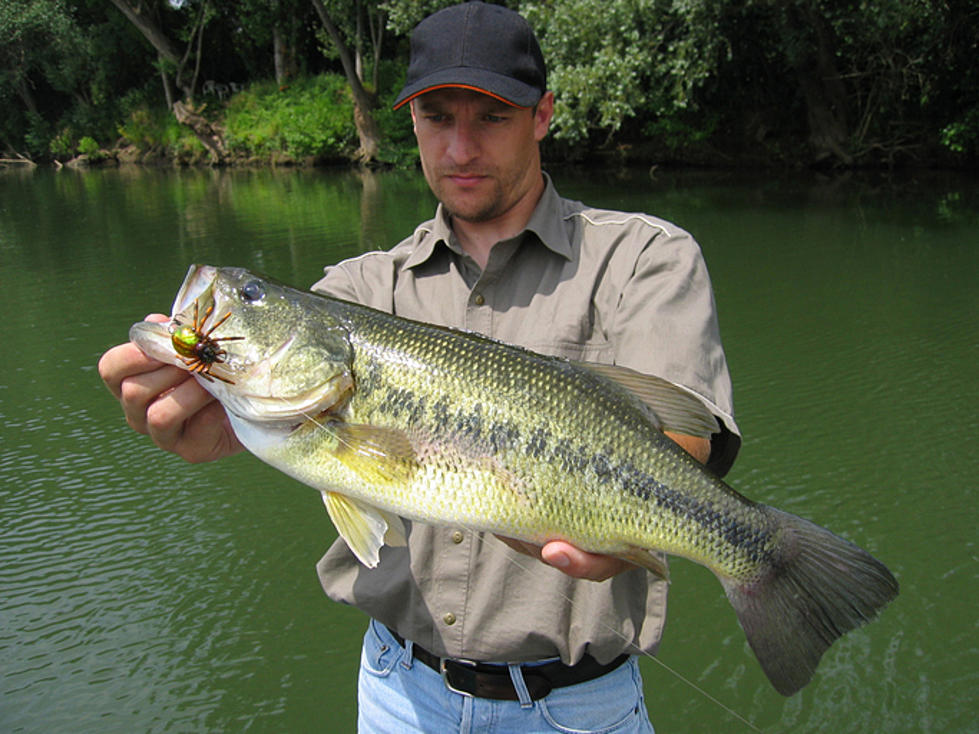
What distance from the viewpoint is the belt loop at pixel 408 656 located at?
2.33 metres

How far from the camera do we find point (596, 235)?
96.4 inches

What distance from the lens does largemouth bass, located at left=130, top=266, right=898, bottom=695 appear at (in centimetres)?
199

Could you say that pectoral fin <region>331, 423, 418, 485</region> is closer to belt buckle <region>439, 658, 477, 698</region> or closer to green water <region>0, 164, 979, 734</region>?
belt buckle <region>439, 658, 477, 698</region>

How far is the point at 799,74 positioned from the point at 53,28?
37229 mm

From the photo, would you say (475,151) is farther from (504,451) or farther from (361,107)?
(361,107)

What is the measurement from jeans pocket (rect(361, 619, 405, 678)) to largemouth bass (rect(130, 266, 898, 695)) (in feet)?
1.24

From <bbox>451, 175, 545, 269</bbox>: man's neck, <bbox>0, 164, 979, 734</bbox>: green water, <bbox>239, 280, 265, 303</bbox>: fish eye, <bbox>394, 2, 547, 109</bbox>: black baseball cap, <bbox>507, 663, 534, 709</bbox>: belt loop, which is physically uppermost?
<bbox>394, 2, 547, 109</bbox>: black baseball cap

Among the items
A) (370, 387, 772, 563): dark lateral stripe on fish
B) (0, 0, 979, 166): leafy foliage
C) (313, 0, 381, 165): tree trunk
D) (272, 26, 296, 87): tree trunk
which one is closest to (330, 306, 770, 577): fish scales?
(370, 387, 772, 563): dark lateral stripe on fish

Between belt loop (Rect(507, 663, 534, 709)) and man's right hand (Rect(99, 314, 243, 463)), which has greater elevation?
man's right hand (Rect(99, 314, 243, 463))

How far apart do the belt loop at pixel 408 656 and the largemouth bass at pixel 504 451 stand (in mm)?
346

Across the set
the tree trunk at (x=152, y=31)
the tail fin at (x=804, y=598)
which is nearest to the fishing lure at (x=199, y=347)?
the tail fin at (x=804, y=598)

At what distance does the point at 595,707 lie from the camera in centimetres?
221

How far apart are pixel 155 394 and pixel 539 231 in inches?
47.2

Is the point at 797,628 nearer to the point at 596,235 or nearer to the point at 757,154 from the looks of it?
Answer: the point at 596,235
